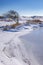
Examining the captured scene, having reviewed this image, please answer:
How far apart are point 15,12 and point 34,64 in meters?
25.9

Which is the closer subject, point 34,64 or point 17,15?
point 34,64

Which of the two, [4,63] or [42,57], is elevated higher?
[4,63]

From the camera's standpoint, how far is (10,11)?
30.1 meters

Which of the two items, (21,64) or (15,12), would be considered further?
(15,12)

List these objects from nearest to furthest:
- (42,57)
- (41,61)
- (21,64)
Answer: (21,64) → (41,61) → (42,57)

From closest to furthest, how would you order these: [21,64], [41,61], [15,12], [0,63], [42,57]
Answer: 1. [0,63]
2. [21,64]
3. [41,61]
4. [42,57]
5. [15,12]

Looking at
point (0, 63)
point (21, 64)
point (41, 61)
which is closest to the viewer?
point (0, 63)

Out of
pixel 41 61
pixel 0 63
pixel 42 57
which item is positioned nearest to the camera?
pixel 0 63

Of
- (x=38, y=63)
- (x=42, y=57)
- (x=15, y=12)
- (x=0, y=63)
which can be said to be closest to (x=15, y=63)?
(x=0, y=63)

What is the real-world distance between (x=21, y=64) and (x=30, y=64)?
35 centimetres

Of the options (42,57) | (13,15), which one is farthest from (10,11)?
(42,57)

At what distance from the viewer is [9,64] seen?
4.26 meters

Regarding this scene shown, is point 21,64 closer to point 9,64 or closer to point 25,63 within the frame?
point 25,63

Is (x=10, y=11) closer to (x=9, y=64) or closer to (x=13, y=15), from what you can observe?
(x=13, y=15)
